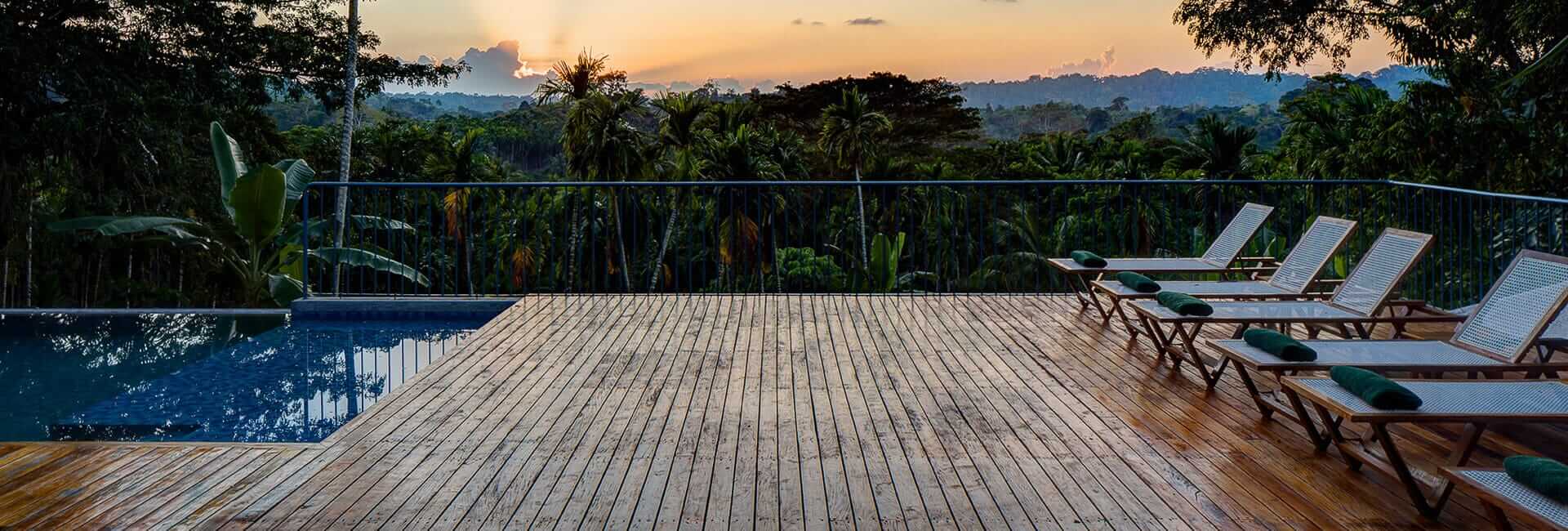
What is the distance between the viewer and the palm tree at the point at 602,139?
3356 cm

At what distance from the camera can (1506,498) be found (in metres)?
2.24

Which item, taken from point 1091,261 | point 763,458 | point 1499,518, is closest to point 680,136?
point 1091,261

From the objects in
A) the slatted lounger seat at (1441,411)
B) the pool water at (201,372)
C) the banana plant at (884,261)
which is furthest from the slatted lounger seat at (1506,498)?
the banana plant at (884,261)

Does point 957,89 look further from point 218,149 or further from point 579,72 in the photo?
point 218,149

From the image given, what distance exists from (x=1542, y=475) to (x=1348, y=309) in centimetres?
256

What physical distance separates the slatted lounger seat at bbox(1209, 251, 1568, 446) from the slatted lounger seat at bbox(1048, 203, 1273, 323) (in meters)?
2.25

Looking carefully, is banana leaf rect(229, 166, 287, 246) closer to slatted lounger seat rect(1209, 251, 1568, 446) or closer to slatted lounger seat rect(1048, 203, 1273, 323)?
slatted lounger seat rect(1048, 203, 1273, 323)

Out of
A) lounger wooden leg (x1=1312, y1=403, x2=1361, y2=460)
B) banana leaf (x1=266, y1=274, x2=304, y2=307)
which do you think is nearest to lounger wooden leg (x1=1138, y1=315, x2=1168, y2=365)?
lounger wooden leg (x1=1312, y1=403, x2=1361, y2=460)

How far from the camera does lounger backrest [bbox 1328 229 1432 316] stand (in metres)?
4.52

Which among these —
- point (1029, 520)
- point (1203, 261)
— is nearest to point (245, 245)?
point (1203, 261)

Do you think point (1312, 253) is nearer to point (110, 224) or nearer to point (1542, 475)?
point (1542, 475)

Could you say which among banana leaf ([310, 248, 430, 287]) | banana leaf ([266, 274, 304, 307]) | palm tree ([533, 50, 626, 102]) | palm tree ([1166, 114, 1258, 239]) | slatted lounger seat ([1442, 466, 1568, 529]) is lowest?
banana leaf ([266, 274, 304, 307])

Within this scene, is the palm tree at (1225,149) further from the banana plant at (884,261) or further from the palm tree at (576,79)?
the banana plant at (884,261)

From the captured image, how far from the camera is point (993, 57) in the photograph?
3403 cm
